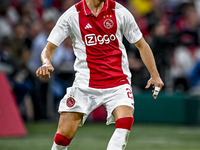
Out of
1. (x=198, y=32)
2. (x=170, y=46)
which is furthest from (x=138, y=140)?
(x=198, y=32)

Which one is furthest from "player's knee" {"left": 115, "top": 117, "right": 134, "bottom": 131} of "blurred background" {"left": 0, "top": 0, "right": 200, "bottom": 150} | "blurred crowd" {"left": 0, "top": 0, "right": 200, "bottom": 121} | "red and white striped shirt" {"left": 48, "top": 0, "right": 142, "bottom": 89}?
"blurred crowd" {"left": 0, "top": 0, "right": 200, "bottom": 121}

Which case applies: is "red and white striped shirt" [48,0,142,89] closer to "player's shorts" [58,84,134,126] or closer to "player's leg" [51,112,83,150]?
"player's shorts" [58,84,134,126]

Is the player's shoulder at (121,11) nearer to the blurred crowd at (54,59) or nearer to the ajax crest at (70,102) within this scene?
the ajax crest at (70,102)

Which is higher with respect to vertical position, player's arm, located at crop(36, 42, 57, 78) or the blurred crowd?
player's arm, located at crop(36, 42, 57, 78)

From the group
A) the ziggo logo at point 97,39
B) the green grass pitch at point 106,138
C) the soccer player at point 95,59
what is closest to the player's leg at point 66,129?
the soccer player at point 95,59

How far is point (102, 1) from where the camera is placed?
4.68 metres

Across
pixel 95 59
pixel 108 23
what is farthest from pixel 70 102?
pixel 108 23

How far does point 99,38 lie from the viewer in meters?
4.59

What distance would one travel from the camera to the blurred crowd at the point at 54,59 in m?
9.93

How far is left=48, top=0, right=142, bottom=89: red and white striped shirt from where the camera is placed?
460cm

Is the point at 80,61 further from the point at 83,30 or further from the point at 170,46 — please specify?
the point at 170,46

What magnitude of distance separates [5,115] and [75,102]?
370 centimetres

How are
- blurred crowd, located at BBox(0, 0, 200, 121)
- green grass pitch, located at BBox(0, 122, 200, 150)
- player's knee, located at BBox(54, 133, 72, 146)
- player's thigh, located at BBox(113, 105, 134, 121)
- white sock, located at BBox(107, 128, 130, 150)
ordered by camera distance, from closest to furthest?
1. white sock, located at BBox(107, 128, 130, 150)
2. player's thigh, located at BBox(113, 105, 134, 121)
3. player's knee, located at BBox(54, 133, 72, 146)
4. green grass pitch, located at BBox(0, 122, 200, 150)
5. blurred crowd, located at BBox(0, 0, 200, 121)

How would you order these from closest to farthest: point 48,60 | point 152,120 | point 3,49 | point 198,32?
point 48,60, point 3,49, point 152,120, point 198,32
